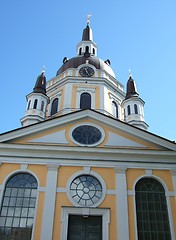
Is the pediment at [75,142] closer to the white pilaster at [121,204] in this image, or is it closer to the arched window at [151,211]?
the white pilaster at [121,204]

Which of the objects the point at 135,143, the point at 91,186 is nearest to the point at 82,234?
the point at 91,186

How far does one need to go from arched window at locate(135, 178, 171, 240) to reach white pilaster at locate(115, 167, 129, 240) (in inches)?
29.6

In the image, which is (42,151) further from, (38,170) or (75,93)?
(75,93)

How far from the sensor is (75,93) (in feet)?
82.4

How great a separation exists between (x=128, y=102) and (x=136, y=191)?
11103 mm

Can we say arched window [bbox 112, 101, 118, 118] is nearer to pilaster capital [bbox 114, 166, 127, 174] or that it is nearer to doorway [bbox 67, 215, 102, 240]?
pilaster capital [bbox 114, 166, 127, 174]

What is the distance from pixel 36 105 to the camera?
2378 cm

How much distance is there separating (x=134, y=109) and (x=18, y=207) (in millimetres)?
13701

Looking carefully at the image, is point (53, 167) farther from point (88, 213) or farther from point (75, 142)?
point (88, 213)

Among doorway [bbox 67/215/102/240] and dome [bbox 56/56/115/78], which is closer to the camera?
doorway [bbox 67/215/102/240]

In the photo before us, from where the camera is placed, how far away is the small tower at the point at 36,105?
2294cm

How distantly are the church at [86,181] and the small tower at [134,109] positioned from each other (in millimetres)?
6358

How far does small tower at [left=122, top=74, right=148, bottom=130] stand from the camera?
76.2 feet

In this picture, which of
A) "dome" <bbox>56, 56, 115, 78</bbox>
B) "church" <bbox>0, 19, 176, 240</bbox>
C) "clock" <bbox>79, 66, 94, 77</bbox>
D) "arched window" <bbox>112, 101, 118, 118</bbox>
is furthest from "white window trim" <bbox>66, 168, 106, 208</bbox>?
"dome" <bbox>56, 56, 115, 78</bbox>
